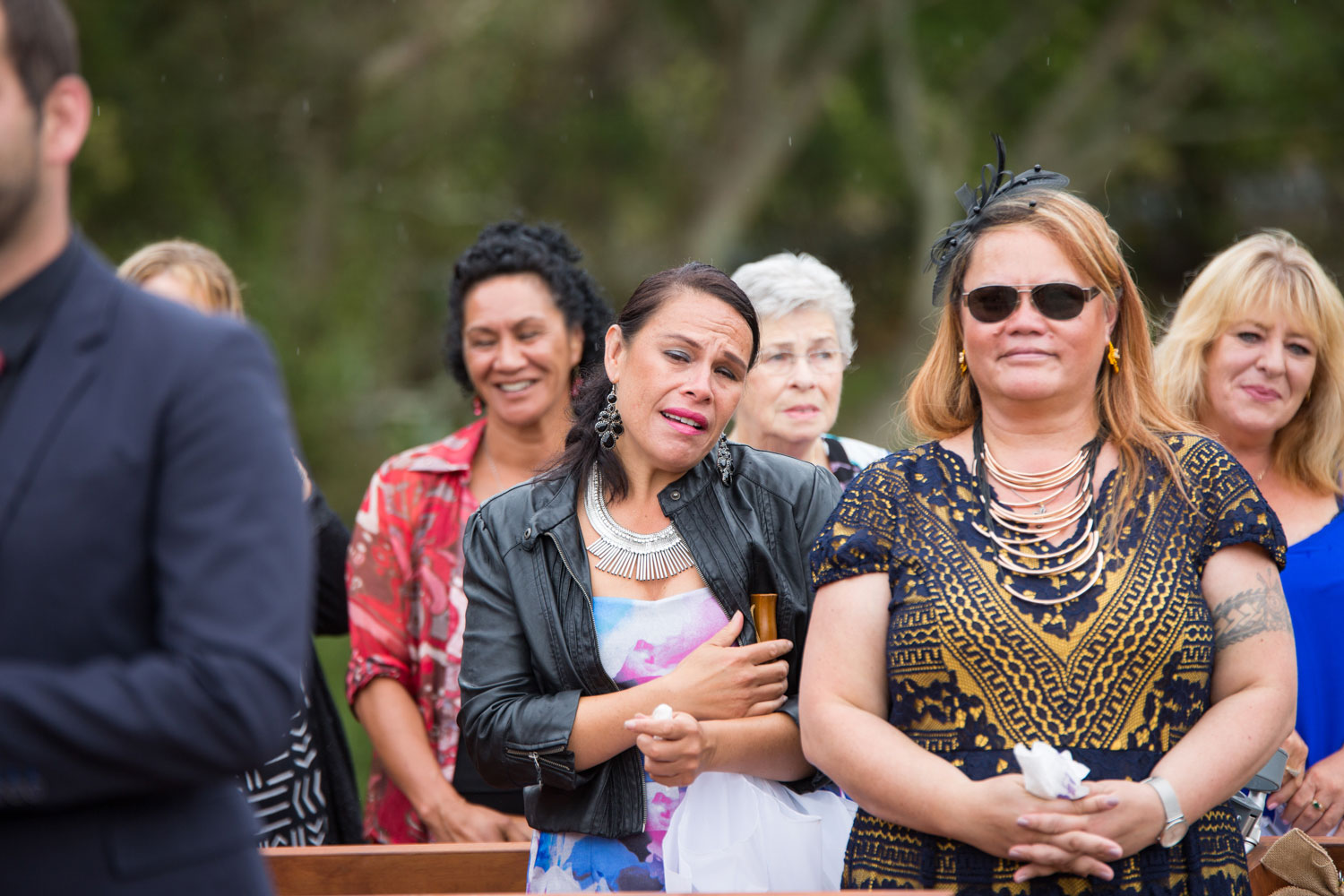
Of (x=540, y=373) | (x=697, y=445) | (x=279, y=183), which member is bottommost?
(x=697, y=445)

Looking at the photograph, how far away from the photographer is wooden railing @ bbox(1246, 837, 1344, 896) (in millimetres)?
2807

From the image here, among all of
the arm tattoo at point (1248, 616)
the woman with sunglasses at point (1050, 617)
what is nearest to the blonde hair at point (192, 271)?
the woman with sunglasses at point (1050, 617)

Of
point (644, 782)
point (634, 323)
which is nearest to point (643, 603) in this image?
point (644, 782)

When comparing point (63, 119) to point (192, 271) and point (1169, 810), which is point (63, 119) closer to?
point (1169, 810)

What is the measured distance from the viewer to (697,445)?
2842 mm

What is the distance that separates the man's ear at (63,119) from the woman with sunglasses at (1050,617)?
1532mm

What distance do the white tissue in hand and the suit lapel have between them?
5.13 feet

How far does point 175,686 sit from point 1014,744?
60.5 inches

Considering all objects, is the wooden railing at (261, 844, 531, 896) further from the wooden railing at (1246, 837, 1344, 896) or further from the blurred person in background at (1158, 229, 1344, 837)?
the blurred person in background at (1158, 229, 1344, 837)

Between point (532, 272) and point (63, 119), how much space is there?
8.47 ft

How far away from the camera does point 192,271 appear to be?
13.2 feet

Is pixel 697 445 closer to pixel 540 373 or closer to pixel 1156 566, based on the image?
pixel 1156 566

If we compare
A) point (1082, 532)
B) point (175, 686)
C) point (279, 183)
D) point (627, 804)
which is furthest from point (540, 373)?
point (279, 183)

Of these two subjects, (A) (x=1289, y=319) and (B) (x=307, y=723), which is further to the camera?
(B) (x=307, y=723)
